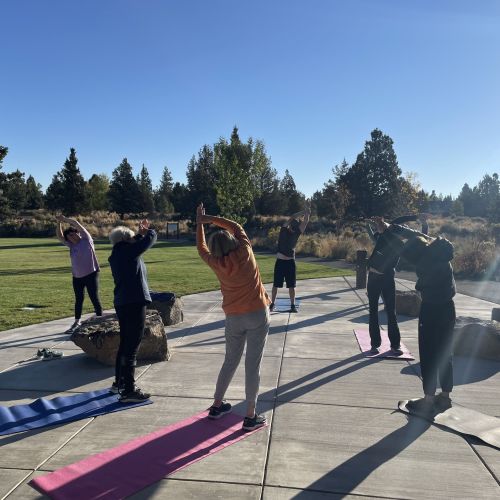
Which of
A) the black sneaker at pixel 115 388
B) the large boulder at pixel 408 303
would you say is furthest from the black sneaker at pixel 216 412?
the large boulder at pixel 408 303

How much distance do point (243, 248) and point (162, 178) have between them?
72.4 meters

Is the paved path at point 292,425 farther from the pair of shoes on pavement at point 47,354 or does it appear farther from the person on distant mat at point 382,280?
the person on distant mat at point 382,280

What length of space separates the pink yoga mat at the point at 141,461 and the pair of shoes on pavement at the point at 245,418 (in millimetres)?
47

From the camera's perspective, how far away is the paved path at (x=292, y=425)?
124 inches

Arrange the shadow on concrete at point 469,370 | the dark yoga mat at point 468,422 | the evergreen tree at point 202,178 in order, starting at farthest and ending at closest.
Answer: the evergreen tree at point 202,178, the shadow on concrete at point 469,370, the dark yoga mat at point 468,422

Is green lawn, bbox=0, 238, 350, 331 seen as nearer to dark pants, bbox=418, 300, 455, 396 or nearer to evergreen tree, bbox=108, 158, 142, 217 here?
dark pants, bbox=418, 300, 455, 396

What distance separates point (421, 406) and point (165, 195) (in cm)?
6771

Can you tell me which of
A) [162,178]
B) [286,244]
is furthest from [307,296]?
[162,178]

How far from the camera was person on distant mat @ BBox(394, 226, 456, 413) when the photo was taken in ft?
14.2

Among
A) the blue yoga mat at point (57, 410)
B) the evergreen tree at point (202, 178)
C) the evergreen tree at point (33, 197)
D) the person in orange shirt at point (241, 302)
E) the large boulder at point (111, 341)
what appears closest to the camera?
the person in orange shirt at point (241, 302)

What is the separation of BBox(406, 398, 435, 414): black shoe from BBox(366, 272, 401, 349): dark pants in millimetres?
1845

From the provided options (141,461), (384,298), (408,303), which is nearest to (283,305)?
(408,303)

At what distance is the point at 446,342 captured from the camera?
4.31m

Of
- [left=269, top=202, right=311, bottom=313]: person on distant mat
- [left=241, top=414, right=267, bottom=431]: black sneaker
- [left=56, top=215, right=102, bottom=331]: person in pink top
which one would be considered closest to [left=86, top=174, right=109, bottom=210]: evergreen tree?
[left=269, top=202, right=311, bottom=313]: person on distant mat
